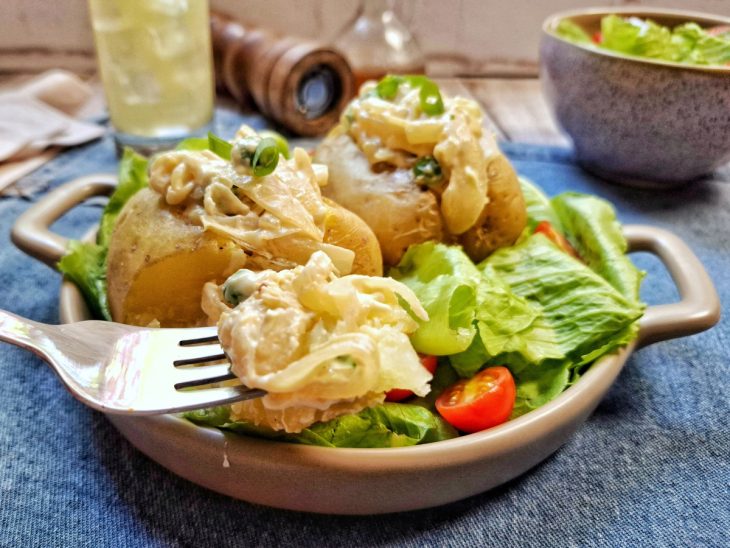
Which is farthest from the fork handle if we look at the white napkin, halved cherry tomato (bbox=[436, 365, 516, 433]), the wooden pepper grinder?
the wooden pepper grinder

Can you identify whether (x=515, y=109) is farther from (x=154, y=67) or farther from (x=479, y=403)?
(x=479, y=403)

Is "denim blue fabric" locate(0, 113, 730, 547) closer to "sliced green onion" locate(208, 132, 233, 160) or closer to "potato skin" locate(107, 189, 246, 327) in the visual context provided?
"potato skin" locate(107, 189, 246, 327)

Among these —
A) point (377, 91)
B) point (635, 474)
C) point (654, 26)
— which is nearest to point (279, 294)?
point (635, 474)

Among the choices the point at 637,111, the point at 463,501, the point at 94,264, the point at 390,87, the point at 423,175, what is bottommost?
the point at 463,501

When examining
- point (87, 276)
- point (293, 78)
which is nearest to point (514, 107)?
point (293, 78)

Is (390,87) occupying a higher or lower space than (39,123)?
higher

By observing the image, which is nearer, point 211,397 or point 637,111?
point 211,397

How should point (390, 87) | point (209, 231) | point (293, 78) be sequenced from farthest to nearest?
1. point (293, 78)
2. point (390, 87)
3. point (209, 231)
